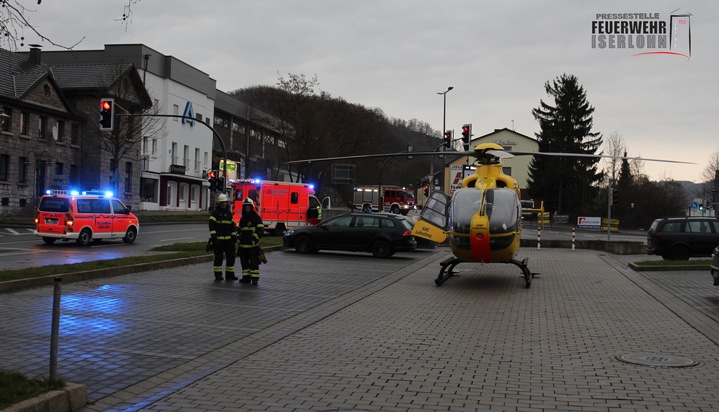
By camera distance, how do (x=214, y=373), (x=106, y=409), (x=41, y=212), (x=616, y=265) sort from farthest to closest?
(x=41, y=212), (x=616, y=265), (x=214, y=373), (x=106, y=409)

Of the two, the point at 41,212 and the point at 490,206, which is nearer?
the point at 490,206

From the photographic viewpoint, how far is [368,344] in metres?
9.12

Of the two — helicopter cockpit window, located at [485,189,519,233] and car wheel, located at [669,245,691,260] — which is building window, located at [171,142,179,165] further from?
helicopter cockpit window, located at [485,189,519,233]

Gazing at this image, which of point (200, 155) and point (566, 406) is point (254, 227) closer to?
point (566, 406)

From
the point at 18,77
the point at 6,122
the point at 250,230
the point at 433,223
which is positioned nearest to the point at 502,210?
the point at 433,223

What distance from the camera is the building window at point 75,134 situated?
2084 inches

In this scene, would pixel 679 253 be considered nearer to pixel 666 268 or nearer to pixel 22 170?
pixel 666 268

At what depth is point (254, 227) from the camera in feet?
49.6

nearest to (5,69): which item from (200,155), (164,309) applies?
(200,155)

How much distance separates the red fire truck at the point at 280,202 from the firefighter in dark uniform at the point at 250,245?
786 inches

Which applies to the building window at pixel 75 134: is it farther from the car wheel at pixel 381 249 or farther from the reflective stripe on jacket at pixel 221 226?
the reflective stripe on jacket at pixel 221 226

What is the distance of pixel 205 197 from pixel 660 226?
182 ft

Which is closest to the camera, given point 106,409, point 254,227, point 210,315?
point 106,409

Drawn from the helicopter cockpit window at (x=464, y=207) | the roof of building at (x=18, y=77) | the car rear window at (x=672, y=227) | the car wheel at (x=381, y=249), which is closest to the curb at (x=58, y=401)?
the helicopter cockpit window at (x=464, y=207)
